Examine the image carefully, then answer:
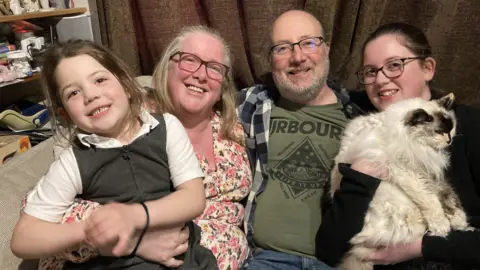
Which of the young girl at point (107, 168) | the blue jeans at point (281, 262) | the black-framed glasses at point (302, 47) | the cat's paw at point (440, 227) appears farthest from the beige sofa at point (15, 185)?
the cat's paw at point (440, 227)

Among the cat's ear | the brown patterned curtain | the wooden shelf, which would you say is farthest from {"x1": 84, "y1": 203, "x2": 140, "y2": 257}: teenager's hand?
the wooden shelf

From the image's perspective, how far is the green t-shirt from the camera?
4.76ft

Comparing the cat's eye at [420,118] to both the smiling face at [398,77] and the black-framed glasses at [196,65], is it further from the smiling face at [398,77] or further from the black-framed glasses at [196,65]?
the black-framed glasses at [196,65]

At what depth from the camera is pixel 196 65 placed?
1.48 metres

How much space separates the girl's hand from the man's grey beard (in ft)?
2.28

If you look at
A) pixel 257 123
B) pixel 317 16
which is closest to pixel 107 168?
pixel 257 123

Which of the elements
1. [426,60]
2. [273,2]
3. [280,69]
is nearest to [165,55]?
[280,69]

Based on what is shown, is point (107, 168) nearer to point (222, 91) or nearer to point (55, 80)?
point (55, 80)

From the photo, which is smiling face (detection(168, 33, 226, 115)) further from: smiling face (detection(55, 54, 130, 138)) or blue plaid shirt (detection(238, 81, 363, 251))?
smiling face (detection(55, 54, 130, 138))

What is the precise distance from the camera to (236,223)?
1.50 meters

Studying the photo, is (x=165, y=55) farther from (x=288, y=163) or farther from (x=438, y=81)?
(x=438, y=81)

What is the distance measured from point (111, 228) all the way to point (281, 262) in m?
0.75

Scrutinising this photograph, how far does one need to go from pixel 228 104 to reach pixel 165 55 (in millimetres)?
340

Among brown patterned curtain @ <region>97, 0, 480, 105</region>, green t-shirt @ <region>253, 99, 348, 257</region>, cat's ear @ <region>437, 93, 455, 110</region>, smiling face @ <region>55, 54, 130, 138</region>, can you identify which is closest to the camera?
smiling face @ <region>55, 54, 130, 138</region>
